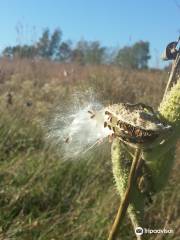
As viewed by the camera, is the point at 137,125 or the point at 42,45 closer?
the point at 137,125

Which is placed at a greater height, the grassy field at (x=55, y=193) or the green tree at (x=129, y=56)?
the green tree at (x=129, y=56)

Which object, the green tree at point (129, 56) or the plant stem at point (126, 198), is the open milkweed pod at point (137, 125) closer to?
the plant stem at point (126, 198)

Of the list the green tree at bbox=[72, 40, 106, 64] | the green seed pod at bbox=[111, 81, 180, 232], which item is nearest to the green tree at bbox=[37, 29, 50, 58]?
the green tree at bbox=[72, 40, 106, 64]

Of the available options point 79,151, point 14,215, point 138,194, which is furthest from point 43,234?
point 138,194

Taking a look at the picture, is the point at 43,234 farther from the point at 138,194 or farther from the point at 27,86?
the point at 27,86

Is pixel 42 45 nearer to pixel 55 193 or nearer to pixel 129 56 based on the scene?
pixel 129 56

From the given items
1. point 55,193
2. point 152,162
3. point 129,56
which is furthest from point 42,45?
point 152,162

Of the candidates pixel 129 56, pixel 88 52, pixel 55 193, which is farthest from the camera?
pixel 88 52

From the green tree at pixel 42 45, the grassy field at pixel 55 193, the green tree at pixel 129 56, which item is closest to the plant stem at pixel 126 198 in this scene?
the grassy field at pixel 55 193

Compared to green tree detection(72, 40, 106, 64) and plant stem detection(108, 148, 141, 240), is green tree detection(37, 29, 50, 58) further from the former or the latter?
plant stem detection(108, 148, 141, 240)

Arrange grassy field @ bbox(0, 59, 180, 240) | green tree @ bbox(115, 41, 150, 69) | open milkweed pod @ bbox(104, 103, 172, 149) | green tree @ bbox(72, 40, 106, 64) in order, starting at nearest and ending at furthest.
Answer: open milkweed pod @ bbox(104, 103, 172, 149)
grassy field @ bbox(0, 59, 180, 240)
green tree @ bbox(115, 41, 150, 69)
green tree @ bbox(72, 40, 106, 64)

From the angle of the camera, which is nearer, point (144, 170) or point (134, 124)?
point (134, 124)
